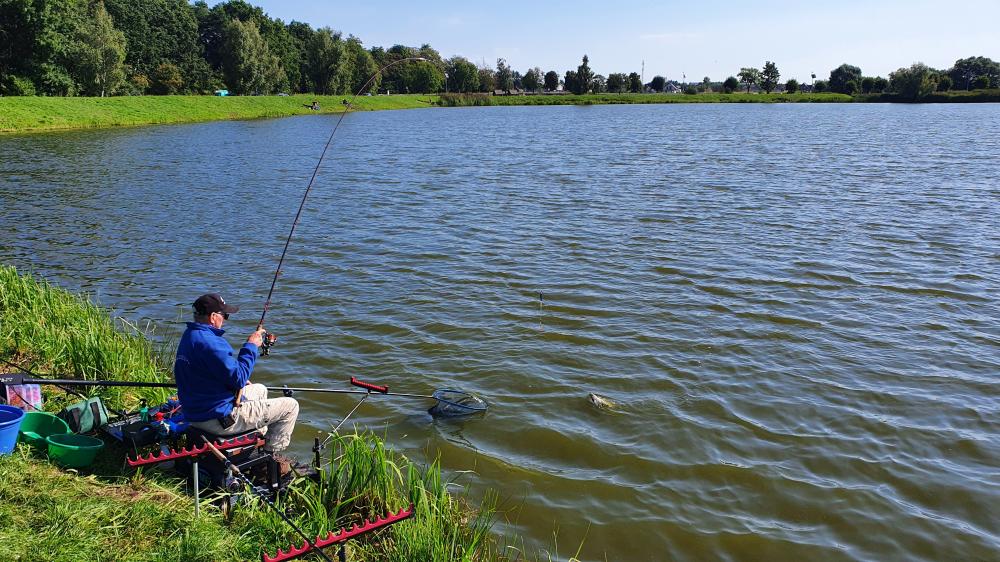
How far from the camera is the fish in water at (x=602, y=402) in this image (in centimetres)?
780

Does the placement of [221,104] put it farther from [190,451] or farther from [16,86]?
[190,451]

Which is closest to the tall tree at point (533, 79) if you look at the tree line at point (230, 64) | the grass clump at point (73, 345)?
the tree line at point (230, 64)

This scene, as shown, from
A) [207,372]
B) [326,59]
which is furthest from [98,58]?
[207,372]

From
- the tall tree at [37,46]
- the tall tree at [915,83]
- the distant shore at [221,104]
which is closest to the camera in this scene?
the distant shore at [221,104]

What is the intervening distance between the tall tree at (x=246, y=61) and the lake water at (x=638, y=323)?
57.6 metres

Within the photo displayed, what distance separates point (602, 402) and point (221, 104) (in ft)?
205

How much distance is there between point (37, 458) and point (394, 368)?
4.21m

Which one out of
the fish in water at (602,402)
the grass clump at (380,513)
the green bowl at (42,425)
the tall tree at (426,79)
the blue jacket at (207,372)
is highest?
the tall tree at (426,79)

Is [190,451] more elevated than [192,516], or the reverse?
[190,451]

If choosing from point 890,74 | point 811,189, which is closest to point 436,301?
point 811,189

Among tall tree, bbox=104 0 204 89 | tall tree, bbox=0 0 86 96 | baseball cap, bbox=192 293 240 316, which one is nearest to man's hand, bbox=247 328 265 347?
baseball cap, bbox=192 293 240 316

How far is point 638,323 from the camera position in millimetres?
10242

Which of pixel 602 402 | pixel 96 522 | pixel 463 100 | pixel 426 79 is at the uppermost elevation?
pixel 426 79

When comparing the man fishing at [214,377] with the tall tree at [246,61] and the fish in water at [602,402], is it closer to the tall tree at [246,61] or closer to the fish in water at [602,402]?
the fish in water at [602,402]
